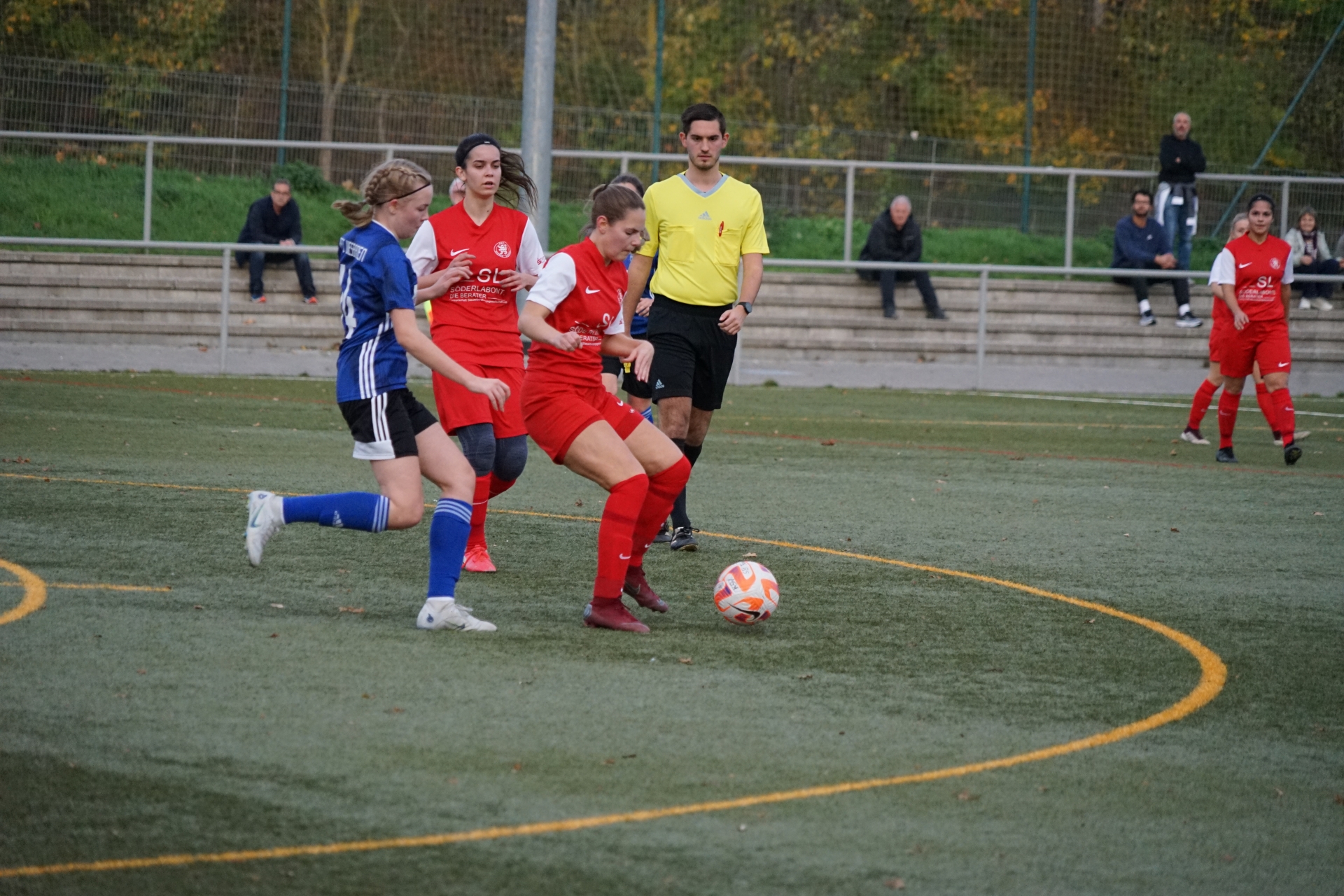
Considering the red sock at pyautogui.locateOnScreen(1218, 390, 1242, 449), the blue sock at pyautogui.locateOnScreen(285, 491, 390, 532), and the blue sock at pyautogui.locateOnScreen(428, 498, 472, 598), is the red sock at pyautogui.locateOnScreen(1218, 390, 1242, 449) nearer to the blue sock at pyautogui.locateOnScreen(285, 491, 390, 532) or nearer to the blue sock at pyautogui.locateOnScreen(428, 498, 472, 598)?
the blue sock at pyautogui.locateOnScreen(428, 498, 472, 598)

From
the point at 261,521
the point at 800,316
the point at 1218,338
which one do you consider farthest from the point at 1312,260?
the point at 261,521

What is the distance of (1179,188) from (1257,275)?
354 inches

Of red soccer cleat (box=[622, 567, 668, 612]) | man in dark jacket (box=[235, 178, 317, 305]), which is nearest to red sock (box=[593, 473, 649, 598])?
red soccer cleat (box=[622, 567, 668, 612])

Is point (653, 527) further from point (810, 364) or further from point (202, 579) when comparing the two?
point (810, 364)

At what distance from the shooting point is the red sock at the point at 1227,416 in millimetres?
12695

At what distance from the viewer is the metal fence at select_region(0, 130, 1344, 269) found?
21406 mm

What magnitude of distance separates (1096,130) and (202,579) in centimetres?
2144

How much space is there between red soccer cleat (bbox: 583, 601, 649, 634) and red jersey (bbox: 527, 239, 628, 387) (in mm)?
874

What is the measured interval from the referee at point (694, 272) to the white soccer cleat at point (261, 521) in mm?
2479

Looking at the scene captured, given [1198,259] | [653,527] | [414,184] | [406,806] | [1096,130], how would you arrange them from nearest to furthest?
1. [406,806]
2. [414,184]
3. [653,527]
4. [1198,259]
5. [1096,130]

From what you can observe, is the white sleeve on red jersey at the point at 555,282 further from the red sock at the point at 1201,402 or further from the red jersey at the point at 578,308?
the red sock at the point at 1201,402

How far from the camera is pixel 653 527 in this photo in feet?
21.5

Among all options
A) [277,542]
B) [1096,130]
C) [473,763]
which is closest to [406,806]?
[473,763]

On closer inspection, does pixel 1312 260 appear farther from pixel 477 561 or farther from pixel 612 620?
pixel 612 620
